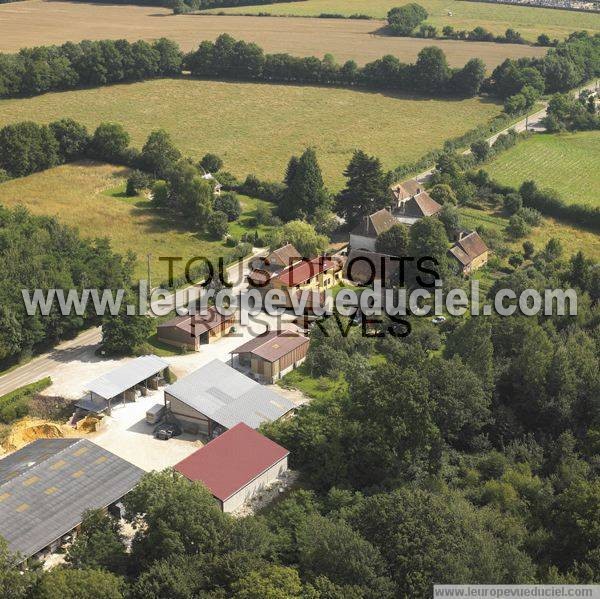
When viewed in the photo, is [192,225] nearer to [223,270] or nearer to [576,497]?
[223,270]

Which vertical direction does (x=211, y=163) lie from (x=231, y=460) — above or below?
above

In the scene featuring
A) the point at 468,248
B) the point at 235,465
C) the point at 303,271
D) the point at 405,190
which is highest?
the point at 405,190

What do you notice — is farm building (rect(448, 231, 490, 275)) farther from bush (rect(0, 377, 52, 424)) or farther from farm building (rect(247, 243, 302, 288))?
bush (rect(0, 377, 52, 424))

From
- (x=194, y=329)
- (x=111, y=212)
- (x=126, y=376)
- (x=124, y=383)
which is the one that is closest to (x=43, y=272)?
(x=194, y=329)

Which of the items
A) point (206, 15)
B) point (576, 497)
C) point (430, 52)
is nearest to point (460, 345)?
point (576, 497)

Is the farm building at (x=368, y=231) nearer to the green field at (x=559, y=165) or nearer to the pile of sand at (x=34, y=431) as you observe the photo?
the green field at (x=559, y=165)

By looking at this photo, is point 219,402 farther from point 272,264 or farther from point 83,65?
point 83,65

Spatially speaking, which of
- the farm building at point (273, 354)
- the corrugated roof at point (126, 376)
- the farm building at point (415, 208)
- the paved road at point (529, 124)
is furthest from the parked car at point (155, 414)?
the paved road at point (529, 124)
